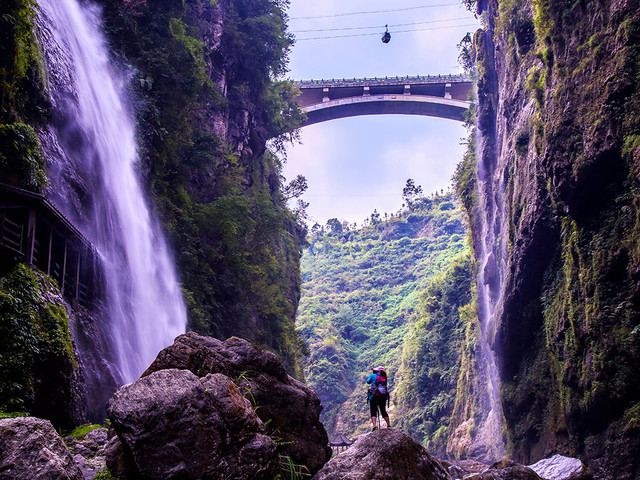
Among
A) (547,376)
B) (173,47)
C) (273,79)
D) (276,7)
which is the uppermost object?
(276,7)

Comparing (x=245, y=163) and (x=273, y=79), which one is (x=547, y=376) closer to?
(x=245, y=163)

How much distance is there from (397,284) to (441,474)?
65.1 m

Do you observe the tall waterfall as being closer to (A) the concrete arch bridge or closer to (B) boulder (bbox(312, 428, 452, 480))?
(B) boulder (bbox(312, 428, 452, 480))

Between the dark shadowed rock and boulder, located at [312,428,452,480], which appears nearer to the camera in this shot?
boulder, located at [312,428,452,480]

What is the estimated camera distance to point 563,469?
26.0 feet

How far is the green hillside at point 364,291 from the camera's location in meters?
50.8

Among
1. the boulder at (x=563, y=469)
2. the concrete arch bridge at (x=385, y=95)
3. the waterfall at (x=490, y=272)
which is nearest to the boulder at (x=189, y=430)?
the boulder at (x=563, y=469)

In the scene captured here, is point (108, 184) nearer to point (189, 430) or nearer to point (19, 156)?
point (19, 156)

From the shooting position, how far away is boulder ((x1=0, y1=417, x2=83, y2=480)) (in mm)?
3370

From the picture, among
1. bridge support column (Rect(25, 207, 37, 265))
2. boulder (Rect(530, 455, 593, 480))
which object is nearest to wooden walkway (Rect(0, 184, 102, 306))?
bridge support column (Rect(25, 207, 37, 265))

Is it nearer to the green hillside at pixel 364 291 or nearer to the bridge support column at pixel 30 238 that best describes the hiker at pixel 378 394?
the bridge support column at pixel 30 238

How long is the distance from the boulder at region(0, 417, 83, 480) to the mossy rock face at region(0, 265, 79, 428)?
3236 millimetres

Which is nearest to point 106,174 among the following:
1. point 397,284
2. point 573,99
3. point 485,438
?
point 573,99

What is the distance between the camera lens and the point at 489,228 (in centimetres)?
2488
